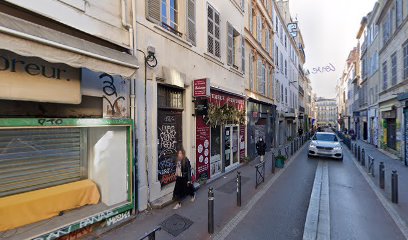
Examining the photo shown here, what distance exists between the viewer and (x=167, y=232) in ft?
14.5

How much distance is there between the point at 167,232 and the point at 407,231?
194 inches

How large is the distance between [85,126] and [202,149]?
14.9 ft

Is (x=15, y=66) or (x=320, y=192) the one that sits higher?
(x=15, y=66)

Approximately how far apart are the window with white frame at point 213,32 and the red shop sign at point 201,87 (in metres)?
2.18

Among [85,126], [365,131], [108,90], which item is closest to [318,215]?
Answer: [85,126]

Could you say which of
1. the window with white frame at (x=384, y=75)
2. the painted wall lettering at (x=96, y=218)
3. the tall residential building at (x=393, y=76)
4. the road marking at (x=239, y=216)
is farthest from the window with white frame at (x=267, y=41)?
the painted wall lettering at (x=96, y=218)

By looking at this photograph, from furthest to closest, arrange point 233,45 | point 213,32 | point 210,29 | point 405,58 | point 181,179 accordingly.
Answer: point 405,58, point 233,45, point 213,32, point 210,29, point 181,179

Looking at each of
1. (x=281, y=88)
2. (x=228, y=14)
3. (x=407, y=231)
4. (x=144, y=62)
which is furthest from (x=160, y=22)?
(x=281, y=88)

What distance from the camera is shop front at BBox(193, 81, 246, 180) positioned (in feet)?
25.9

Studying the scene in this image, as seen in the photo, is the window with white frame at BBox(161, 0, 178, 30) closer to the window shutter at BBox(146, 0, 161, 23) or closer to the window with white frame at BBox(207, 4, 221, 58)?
the window shutter at BBox(146, 0, 161, 23)

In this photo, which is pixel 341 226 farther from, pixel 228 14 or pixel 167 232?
pixel 228 14

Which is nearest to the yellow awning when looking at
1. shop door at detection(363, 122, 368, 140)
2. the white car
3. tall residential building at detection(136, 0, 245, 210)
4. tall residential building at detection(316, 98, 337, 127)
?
tall residential building at detection(136, 0, 245, 210)

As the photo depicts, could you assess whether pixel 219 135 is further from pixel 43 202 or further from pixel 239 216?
pixel 43 202

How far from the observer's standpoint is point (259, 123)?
15281mm
